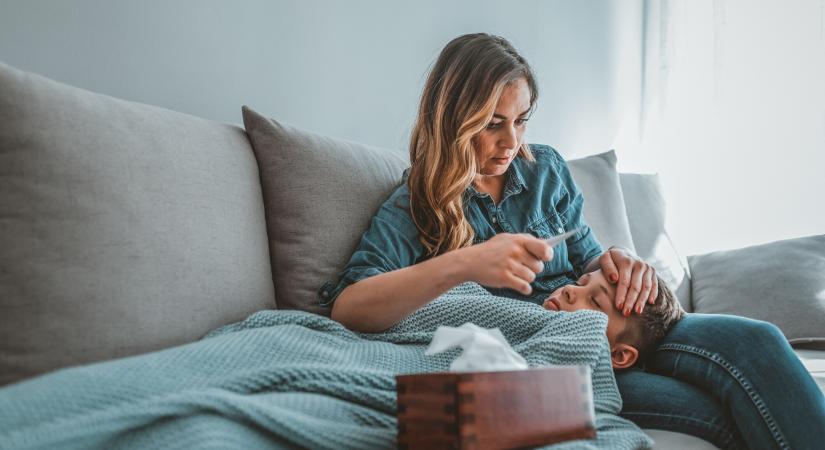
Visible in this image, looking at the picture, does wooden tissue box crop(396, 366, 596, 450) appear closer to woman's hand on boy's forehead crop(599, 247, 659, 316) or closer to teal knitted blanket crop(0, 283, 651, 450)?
teal knitted blanket crop(0, 283, 651, 450)

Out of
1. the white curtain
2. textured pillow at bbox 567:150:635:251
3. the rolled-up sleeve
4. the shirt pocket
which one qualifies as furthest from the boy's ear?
the white curtain

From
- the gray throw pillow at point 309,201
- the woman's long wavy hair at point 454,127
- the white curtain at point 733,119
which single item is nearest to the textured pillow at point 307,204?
the gray throw pillow at point 309,201

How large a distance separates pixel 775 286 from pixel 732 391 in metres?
1.05

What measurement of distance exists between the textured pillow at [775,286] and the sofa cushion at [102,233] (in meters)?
1.49

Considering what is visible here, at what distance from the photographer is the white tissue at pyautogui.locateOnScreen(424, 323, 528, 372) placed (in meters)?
0.69

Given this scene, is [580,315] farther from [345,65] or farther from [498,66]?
[345,65]

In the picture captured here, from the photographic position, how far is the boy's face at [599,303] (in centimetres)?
116

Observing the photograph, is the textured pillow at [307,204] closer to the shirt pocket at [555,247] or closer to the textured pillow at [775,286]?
the shirt pocket at [555,247]

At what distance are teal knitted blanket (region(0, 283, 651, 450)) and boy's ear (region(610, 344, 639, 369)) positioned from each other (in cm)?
18

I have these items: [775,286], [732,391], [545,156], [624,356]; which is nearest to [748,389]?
[732,391]

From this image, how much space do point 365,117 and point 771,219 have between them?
1.58m

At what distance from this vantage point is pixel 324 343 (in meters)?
0.97

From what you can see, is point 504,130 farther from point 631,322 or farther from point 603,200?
point 603,200

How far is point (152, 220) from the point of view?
3.31 ft
